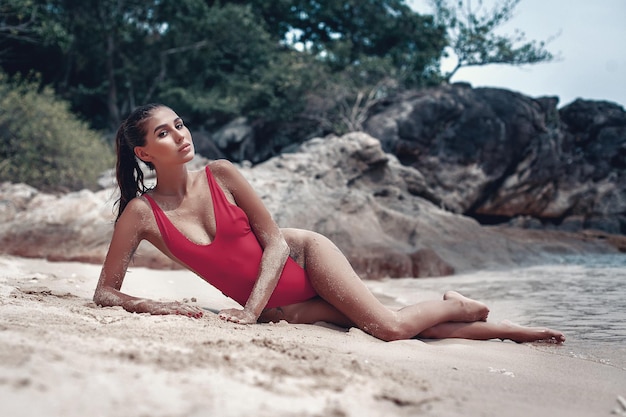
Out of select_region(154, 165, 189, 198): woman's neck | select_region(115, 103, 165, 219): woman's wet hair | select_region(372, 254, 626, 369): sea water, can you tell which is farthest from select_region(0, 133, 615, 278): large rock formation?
select_region(154, 165, 189, 198): woman's neck

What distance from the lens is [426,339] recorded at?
319 cm

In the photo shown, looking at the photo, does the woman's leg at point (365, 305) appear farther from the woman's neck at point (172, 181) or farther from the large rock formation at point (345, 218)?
the large rock formation at point (345, 218)

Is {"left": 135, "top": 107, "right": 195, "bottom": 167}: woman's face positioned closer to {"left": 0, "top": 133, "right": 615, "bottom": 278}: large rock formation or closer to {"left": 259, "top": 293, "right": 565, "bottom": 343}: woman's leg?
{"left": 259, "top": 293, "right": 565, "bottom": 343}: woman's leg

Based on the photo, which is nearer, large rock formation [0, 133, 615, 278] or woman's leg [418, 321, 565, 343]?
woman's leg [418, 321, 565, 343]

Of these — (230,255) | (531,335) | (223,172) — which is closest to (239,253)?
(230,255)

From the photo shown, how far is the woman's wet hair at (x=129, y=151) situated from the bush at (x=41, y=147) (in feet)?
29.0

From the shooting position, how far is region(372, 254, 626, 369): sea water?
11.0 ft

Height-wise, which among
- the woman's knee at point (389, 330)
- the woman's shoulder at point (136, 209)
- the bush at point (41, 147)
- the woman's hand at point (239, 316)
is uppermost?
the woman's shoulder at point (136, 209)

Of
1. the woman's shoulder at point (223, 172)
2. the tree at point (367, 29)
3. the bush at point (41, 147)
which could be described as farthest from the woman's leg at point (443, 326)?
the tree at point (367, 29)

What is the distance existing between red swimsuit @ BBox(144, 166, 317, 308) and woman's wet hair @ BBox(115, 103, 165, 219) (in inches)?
7.3

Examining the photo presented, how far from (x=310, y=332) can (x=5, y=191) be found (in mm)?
5593

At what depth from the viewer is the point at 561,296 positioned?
5359 mm

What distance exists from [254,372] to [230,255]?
1.42 metres

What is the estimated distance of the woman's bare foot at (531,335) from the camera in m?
3.26
